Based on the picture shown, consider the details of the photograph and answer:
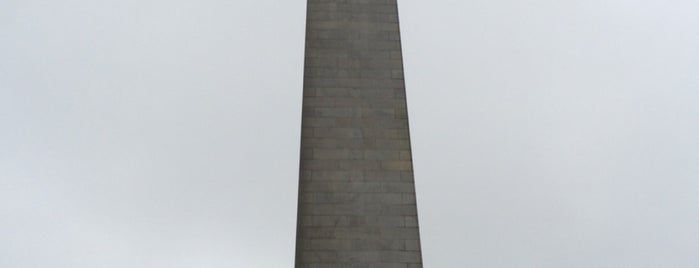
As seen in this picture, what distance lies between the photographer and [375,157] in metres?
10.1

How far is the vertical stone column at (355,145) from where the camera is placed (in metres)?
9.45

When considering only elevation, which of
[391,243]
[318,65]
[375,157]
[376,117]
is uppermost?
[318,65]

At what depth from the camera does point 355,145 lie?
33.3 feet

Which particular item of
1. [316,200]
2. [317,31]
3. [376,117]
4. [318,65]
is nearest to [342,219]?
[316,200]

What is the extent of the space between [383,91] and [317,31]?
1.56 metres

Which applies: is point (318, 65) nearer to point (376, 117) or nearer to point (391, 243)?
point (376, 117)

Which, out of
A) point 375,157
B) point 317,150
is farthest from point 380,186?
point 317,150

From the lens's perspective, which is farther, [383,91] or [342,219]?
[383,91]

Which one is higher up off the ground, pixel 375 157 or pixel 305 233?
pixel 375 157

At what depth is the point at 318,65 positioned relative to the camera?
1076 cm

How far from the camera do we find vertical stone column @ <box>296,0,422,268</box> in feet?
31.0

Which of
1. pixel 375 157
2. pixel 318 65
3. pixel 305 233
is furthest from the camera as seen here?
pixel 318 65

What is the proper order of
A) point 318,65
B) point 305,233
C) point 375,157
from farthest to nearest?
1. point 318,65
2. point 375,157
3. point 305,233

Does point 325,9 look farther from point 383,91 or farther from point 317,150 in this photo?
point 317,150
